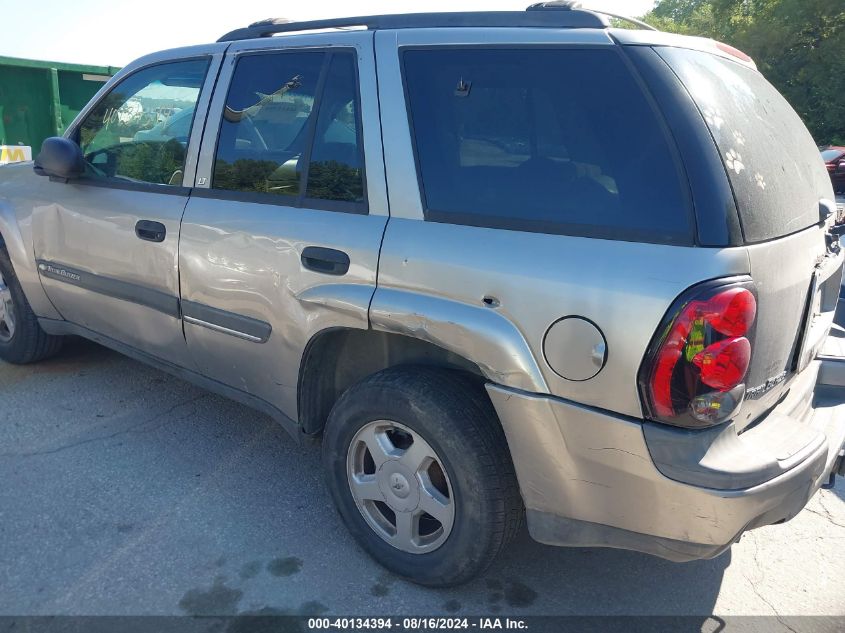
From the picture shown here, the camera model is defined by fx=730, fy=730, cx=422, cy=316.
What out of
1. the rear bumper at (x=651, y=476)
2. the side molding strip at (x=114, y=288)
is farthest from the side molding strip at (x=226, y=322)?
the rear bumper at (x=651, y=476)

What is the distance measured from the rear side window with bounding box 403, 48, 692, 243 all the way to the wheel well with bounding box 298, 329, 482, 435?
21.3 inches

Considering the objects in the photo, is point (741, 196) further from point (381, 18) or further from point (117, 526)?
point (117, 526)

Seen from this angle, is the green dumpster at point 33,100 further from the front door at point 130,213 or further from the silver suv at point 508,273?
the silver suv at point 508,273

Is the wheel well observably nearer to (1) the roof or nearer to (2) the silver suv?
(2) the silver suv

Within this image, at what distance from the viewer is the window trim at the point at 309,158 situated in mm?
2676

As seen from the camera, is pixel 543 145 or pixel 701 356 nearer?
pixel 701 356

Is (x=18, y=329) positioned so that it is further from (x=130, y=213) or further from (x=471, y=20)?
(x=471, y=20)

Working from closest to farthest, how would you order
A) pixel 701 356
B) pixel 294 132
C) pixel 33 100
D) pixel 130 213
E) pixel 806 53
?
pixel 701 356
pixel 294 132
pixel 130 213
pixel 33 100
pixel 806 53

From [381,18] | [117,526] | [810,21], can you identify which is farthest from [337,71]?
[810,21]

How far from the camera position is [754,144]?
224 cm

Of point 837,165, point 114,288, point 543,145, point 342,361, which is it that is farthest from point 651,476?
point 837,165

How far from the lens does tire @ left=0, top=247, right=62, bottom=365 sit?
4.43 meters

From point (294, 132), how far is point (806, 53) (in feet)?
94.6

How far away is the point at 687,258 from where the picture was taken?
197 cm
